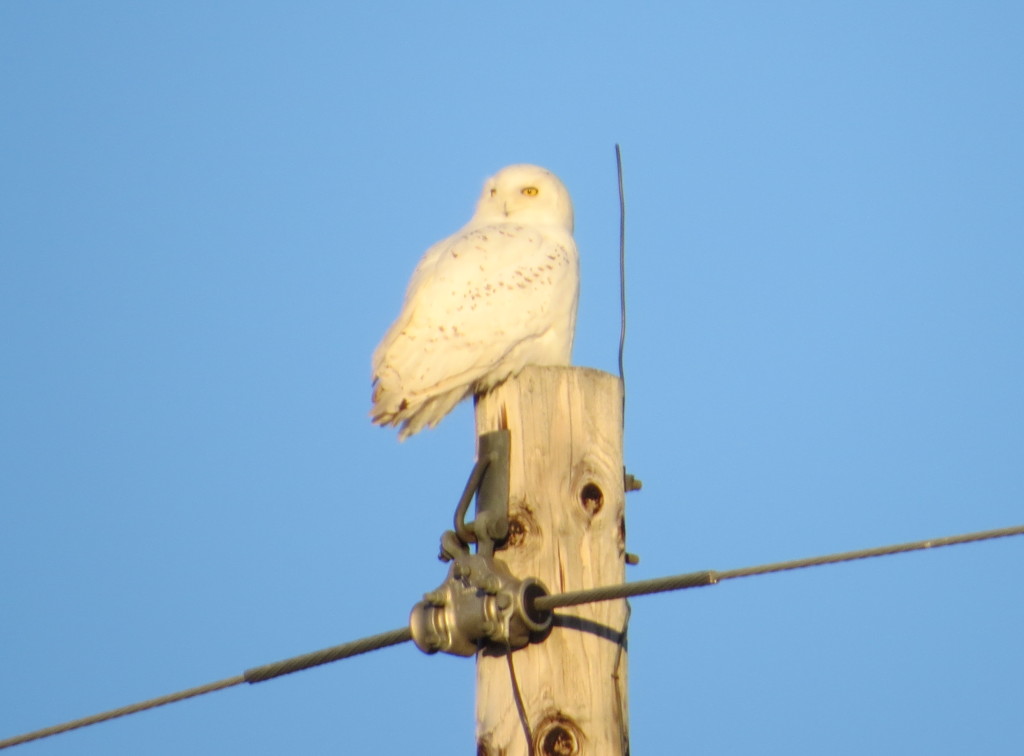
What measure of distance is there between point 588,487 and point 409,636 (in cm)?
63

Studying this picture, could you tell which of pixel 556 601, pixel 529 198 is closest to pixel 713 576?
pixel 556 601

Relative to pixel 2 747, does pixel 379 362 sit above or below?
above

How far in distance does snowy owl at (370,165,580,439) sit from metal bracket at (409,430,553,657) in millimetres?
1690

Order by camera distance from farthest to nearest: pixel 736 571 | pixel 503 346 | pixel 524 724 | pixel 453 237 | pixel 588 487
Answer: pixel 453 237 < pixel 503 346 < pixel 588 487 < pixel 524 724 < pixel 736 571

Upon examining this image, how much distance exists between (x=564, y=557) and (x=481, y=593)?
0.80 ft

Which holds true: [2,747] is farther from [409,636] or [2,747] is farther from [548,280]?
[548,280]

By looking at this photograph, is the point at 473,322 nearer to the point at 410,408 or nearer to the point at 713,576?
the point at 410,408

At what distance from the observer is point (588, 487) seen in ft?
14.4

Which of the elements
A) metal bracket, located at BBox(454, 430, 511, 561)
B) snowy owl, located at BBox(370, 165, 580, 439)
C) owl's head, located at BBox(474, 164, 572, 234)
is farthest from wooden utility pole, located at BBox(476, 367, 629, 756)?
owl's head, located at BBox(474, 164, 572, 234)

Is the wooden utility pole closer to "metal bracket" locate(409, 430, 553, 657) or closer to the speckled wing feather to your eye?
"metal bracket" locate(409, 430, 553, 657)

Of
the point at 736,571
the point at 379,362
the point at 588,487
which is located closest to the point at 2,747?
the point at 588,487

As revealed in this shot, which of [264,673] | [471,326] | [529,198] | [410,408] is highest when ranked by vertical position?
[529,198]

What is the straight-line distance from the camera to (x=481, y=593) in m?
4.25

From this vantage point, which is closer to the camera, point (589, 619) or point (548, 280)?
point (589, 619)
